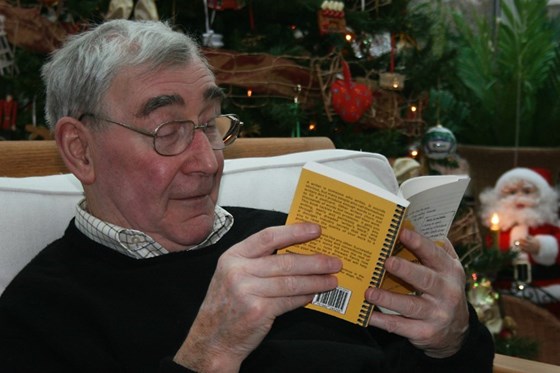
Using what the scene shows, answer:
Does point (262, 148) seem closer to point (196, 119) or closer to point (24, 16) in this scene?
point (196, 119)

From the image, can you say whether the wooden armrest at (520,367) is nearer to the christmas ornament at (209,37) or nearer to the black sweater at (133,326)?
the black sweater at (133,326)

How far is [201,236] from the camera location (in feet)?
4.26

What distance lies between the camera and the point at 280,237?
3.30 feet

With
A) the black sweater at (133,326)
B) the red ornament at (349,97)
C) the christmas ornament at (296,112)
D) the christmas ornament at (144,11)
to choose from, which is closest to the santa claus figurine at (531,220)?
the red ornament at (349,97)

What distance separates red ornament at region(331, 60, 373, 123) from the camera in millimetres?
2678

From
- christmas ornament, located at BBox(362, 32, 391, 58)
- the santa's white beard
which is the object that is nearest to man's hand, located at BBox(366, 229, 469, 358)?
christmas ornament, located at BBox(362, 32, 391, 58)

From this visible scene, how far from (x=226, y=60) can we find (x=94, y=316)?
154cm

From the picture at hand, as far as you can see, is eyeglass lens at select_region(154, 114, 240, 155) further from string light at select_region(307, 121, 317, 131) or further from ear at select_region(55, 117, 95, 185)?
string light at select_region(307, 121, 317, 131)

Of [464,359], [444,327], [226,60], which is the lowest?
[464,359]

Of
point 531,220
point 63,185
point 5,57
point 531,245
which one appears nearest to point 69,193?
point 63,185

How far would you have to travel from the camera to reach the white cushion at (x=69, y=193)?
1.32m

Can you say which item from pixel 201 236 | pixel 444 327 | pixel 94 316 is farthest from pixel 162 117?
pixel 444 327

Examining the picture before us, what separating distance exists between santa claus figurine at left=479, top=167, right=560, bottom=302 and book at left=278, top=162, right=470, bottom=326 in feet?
7.17

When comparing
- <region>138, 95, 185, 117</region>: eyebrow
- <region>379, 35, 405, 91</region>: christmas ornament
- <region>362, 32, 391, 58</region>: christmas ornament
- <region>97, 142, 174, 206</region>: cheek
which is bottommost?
<region>379, 35, 405, 91</region>: christmas ornament
